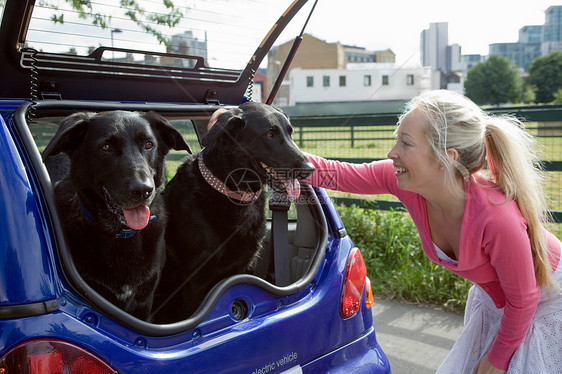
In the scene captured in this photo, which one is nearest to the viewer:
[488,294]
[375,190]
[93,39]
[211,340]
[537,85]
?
[211,340]

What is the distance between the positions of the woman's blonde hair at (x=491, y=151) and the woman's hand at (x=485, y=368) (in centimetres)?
40

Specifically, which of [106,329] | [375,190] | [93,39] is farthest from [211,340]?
[93,39]

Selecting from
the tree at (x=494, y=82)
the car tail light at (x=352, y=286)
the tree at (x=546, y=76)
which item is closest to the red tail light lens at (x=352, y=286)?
the car tail light at (x=352, y=286)

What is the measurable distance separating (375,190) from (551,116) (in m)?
3.45

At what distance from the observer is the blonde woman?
6.07ft

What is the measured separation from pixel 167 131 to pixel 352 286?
1189 mm

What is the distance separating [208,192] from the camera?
258 centimetres

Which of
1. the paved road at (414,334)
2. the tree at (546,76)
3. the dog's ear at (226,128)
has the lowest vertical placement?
the paved road at (414,334)

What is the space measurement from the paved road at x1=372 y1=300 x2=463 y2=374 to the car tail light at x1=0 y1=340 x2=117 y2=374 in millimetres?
2515

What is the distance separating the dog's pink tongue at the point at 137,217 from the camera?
1.88m

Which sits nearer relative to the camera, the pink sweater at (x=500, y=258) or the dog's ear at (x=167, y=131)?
the pink sweater at (x=500, y=258)

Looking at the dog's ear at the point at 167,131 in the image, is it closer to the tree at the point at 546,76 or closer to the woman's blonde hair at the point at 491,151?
the woman's blonde hair at the point at 491,151

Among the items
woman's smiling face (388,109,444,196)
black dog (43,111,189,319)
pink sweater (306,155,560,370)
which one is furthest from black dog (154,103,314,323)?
pink sweater (306,155,560,370)

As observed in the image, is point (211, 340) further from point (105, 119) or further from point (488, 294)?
point (488, 294)
